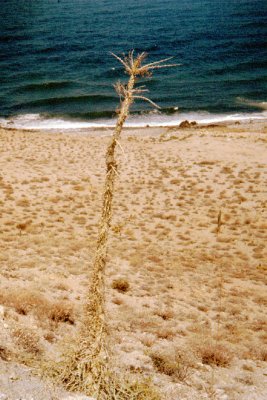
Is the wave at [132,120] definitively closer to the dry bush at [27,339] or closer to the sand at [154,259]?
the sand at [154,259]

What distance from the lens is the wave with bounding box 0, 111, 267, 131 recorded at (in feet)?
140

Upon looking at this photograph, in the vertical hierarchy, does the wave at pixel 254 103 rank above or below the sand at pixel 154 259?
above

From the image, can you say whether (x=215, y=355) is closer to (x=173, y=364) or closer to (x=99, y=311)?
(x=173, y=364)

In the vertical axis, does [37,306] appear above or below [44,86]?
below

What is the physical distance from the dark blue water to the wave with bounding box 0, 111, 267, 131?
0.45 m

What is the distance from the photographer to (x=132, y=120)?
4434 cm

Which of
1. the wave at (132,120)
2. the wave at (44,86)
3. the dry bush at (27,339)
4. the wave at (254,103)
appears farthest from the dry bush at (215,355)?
the wave at (44,86)

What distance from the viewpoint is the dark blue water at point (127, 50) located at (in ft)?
159

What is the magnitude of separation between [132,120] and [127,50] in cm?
3678

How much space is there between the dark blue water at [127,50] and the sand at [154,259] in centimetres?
2080

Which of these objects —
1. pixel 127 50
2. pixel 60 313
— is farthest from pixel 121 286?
pixel 127 50

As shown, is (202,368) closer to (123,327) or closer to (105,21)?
Result: (123,327)

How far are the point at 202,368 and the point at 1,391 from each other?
13.8 ft

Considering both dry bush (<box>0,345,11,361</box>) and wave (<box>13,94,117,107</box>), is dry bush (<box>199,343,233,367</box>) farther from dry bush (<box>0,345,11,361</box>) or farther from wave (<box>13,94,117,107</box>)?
wave (<box>13,94,117,107</box>)
